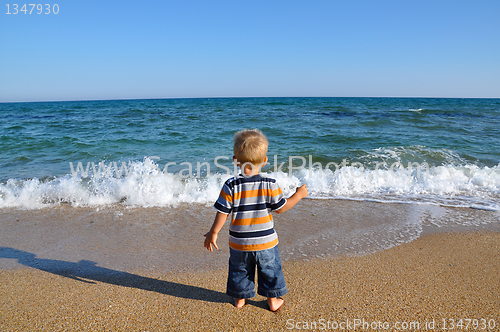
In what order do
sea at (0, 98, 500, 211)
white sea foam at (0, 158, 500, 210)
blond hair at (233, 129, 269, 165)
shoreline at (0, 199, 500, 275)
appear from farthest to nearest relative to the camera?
sea at (0, 98, 500, 211), white sea foam at (0, 158, 500, 210), shoreline at (0, 199, 500, 275), blond hair at (233, 129, 269, 165)

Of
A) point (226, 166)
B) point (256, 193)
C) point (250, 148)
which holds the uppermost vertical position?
point (250, 148)

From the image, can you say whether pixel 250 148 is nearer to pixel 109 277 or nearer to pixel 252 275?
pixel 252 275

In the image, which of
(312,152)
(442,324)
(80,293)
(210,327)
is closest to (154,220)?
(80,293)

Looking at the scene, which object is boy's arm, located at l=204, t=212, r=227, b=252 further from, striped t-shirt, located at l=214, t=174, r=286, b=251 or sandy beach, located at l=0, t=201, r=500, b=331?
sandy beach, located at l=0, t=201, r=500, b=331

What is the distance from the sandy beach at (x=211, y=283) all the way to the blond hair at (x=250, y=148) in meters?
1.04

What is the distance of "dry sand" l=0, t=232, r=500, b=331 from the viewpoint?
1889 millimetres

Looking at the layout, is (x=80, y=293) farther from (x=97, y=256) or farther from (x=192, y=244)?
(x=192, y=244)

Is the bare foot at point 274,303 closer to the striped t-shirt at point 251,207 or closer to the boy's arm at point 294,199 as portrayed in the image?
the striped t-shirt at point 251,207

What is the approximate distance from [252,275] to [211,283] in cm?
53

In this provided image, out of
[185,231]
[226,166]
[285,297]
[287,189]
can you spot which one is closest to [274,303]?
[285,297]

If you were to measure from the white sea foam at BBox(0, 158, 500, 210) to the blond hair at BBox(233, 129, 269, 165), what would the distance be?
282 cm

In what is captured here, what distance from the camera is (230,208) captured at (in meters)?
1.80

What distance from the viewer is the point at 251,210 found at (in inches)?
71.6

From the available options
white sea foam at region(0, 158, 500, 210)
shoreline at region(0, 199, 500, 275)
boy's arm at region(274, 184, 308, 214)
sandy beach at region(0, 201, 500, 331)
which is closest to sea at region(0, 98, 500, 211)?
white sea foam at region(0, 158, 500, 210)
